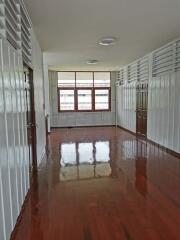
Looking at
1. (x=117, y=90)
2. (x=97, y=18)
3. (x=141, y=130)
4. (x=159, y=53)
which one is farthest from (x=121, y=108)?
A: (x=97, y=18)

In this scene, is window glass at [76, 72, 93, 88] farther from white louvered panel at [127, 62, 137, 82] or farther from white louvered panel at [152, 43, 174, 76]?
white louvered panel at [152, 43, 174, 76]

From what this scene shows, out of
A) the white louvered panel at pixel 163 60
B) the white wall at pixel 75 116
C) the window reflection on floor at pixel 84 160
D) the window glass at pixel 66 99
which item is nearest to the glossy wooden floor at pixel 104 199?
the window reflection on floor at pixel 84 160

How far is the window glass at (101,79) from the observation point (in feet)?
40.3

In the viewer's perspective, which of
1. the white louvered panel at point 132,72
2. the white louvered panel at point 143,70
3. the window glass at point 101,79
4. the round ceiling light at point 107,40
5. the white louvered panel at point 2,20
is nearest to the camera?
the white louvered panel at point 2,20

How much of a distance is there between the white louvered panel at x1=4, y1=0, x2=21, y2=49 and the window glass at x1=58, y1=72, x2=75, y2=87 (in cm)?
877

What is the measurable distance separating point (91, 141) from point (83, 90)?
4723 millimetres

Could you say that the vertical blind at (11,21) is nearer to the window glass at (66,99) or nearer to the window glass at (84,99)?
the window glass at (66,99)

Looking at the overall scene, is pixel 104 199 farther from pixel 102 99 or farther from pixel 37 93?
pixel 102 99

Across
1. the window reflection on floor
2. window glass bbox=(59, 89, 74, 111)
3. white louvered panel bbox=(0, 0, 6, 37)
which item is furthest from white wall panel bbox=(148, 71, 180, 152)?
window glass bbox=(59, 89, 74, 111)

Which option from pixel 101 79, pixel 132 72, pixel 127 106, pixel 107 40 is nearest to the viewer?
pixel 107 40

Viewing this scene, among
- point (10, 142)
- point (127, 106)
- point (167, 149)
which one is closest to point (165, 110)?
point (167, 149)

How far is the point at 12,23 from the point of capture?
2863 mm

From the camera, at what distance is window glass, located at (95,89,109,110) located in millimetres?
12356

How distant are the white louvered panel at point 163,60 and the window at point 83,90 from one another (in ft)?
17.0
